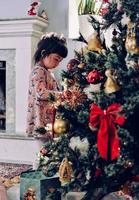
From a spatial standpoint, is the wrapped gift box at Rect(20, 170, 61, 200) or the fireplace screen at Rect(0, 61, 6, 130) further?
the fireplace screen at Rect(0, 61, 6, 130)

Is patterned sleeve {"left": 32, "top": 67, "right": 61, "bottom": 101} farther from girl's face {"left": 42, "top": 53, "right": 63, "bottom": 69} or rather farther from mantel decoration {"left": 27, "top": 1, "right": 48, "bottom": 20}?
mantel decoration {"left": 27, "top": 1, "right": 48, "bottom": 20}

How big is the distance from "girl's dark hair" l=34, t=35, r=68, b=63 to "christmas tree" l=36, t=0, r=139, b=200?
1.38 meters

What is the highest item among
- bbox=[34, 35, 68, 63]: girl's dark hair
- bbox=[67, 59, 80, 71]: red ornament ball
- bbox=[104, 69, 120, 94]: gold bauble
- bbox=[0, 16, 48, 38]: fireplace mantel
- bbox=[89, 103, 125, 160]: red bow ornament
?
bbox=[0, 16, 48, 38]: fireplace mantel

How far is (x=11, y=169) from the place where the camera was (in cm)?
362

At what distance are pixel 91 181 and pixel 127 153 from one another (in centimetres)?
21

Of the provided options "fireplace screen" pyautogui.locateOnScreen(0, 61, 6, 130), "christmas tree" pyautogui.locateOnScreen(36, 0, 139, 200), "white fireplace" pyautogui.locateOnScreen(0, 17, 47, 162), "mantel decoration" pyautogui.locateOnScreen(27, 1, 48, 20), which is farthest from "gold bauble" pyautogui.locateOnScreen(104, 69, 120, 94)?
"fireplace screen" pyautogui.locateOnScreen(0, 61, 6, 130)

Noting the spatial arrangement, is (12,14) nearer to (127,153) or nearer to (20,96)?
(20,96)

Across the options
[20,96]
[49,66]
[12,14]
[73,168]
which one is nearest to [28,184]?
[73,168]

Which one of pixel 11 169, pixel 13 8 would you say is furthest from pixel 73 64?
pixel 13 8

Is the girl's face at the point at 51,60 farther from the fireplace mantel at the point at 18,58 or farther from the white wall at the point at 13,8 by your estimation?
the white wall at the point at 13,8

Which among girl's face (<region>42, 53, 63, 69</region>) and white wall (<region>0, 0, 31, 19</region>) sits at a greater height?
white wall (<region>0, 0, 31, 19</region>)

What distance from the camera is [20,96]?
4.01m

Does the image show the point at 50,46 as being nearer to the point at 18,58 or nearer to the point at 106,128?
the point at 18,58

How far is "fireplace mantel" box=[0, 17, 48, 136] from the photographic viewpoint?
3938 mm
